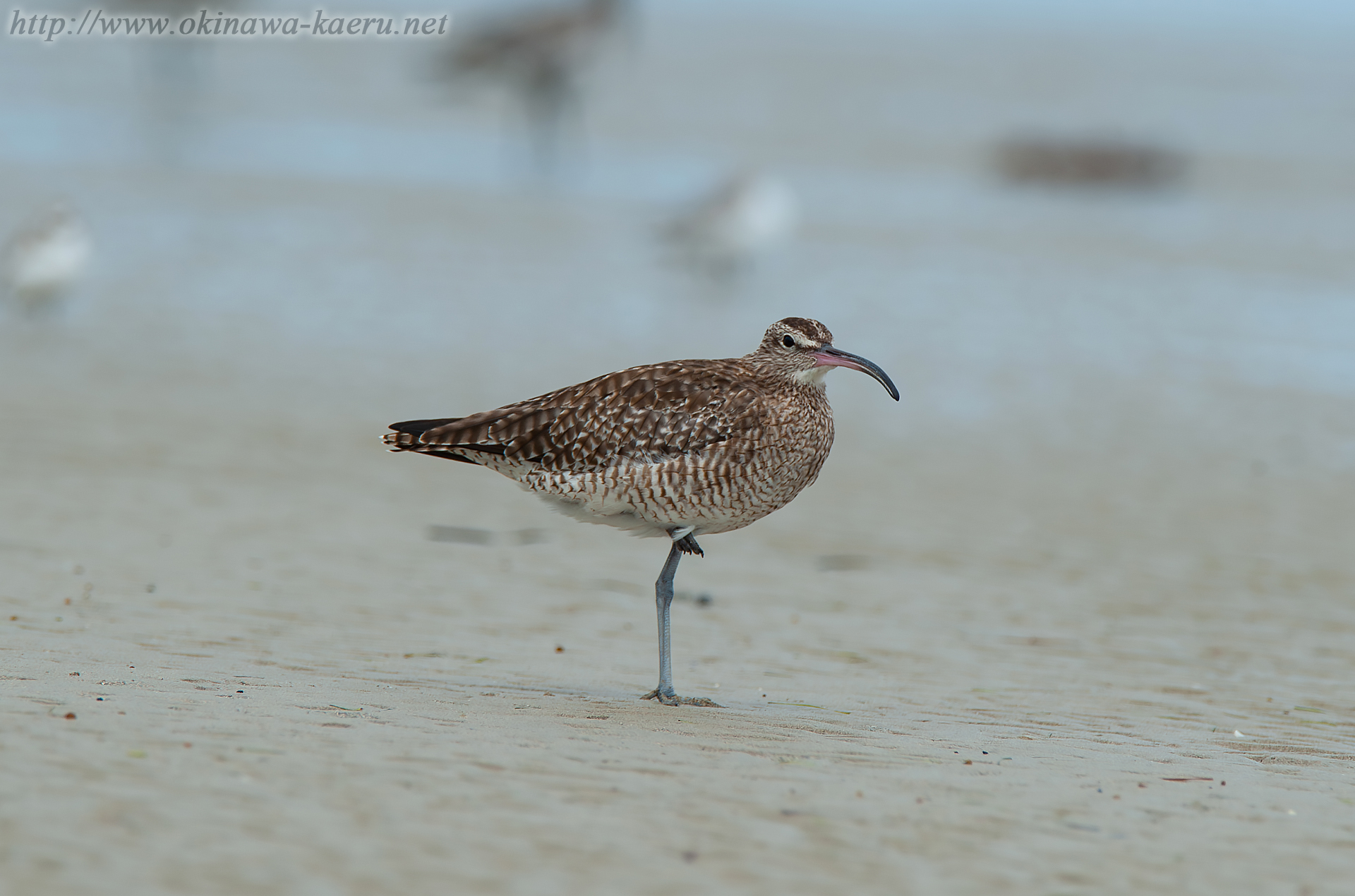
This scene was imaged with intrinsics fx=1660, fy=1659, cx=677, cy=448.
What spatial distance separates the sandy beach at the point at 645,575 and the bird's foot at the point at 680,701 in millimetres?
90

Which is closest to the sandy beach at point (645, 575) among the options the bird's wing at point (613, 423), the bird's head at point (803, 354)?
the bird's wing at point (613, 423)

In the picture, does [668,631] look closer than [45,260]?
Yes

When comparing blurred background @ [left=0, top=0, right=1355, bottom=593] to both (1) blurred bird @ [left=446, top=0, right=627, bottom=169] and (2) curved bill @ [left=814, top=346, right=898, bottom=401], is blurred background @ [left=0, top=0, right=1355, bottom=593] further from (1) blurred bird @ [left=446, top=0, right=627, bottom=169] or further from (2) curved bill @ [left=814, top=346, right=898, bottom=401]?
(2) curved bill @ [left=814, top=346, right=898, bottom=401]

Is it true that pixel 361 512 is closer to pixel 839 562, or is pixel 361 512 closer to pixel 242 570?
pixel 242 570

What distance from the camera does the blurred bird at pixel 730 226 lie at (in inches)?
658

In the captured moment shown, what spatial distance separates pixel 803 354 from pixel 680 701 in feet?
4.93

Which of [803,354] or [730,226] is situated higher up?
[730,226]

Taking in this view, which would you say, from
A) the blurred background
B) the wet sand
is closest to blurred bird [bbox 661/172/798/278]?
the blurred background

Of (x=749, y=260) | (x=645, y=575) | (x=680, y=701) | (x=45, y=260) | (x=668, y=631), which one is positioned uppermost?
(x=749, y=260)

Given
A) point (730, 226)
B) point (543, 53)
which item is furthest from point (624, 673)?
point (543, 53)

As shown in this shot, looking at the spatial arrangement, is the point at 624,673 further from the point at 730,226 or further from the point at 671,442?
the point at 730,226

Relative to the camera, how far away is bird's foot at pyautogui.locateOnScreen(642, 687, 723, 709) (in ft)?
19.9

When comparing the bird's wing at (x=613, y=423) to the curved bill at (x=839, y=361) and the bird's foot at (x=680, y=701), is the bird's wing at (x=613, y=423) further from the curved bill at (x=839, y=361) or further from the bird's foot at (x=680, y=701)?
the bird's foot at (x=680, y=701)

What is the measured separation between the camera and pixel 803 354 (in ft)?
21.8
